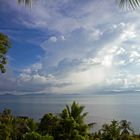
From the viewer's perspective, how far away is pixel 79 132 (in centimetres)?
2333

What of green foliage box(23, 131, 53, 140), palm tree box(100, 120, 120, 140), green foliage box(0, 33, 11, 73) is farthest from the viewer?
palm tree box(100, 120, 120, 140)

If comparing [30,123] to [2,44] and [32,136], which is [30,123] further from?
[2,44]

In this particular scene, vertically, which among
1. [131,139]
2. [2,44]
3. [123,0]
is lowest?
[131,139]

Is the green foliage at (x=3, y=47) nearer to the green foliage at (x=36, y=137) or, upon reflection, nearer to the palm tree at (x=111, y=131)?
the green foliage at (x=36, y=137)

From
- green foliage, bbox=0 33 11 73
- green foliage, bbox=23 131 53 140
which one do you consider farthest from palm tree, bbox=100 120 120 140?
green foliage, bbox=0 33 11 73

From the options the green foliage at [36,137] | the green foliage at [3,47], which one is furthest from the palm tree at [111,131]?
the green foliage at [3,47]

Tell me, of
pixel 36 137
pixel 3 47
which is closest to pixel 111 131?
pixel 36 137

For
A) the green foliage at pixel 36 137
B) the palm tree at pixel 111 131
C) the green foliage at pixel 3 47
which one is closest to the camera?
the green foliage at pixel 3 47

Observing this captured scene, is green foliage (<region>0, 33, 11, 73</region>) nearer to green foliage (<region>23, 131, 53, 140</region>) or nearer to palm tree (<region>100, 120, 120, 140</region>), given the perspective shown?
green foliage (<region>23, 131, 53, 140</region>)

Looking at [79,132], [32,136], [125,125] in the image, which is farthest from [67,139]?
[125,125]

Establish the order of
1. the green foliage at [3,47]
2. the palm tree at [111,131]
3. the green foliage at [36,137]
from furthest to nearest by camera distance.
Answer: the palm tree at [111,131] < the green foliage at [36,137] < the green foliage at [3,47]

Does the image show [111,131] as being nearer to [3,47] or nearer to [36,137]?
[36,137]

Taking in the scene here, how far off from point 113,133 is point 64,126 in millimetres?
10047

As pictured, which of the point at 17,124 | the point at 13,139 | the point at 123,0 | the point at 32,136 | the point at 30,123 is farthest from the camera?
the point at 17,124
